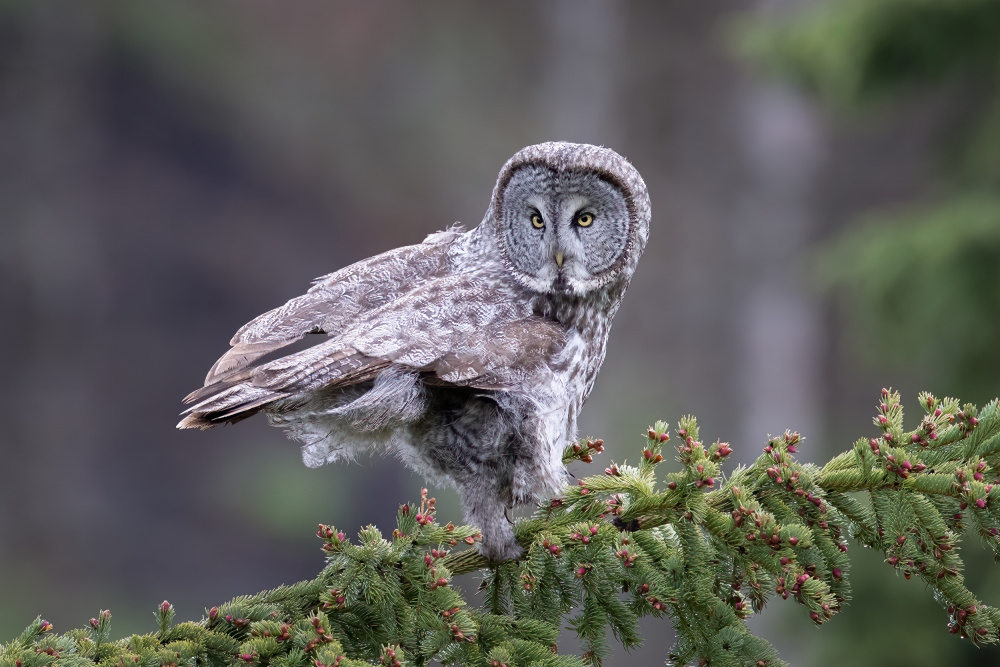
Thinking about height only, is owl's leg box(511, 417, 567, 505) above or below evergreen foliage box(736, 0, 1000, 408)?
below

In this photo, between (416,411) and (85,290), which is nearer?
(416,411)

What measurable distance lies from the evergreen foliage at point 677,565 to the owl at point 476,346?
36cm

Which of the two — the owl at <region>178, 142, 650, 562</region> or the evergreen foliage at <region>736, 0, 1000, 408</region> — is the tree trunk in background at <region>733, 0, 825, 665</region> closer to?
the evergreen foliage at <region>736, 0, 1000, 408</region>

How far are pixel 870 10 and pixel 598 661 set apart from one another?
428 cm

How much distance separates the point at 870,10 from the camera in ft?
17.8

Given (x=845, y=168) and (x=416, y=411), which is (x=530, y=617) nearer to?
(x=416, y=411)

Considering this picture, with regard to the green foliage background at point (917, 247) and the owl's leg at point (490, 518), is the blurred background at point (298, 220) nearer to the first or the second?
the green foliage background at point (917, 247)

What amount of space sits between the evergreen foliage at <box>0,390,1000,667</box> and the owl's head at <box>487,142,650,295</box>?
818 mm

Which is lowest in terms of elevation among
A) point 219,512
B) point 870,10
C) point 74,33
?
point 870,10

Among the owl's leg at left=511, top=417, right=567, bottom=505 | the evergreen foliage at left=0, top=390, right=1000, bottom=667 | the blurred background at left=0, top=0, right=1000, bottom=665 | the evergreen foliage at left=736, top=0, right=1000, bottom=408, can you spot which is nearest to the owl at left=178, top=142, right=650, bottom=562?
the owl's leg at left=511, top=417, right=567, bottom=505

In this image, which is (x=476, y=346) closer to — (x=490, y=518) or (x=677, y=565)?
(x=490, y=518)

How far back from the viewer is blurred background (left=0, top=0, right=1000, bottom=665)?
40.5 ft

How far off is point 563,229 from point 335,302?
0.69 metres

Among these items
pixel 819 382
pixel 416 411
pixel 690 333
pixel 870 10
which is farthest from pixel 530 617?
pixel 690 333
